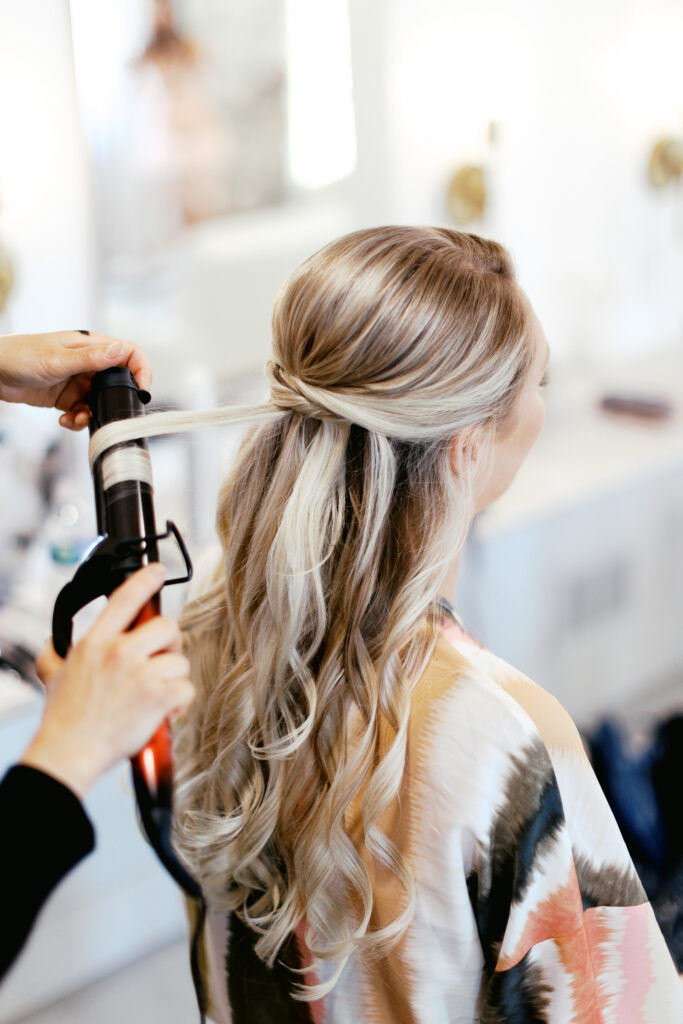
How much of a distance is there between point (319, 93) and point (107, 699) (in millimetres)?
1773

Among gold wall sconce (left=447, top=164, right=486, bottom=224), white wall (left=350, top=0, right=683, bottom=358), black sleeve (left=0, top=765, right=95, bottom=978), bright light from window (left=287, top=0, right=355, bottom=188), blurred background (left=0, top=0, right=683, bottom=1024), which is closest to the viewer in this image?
black sleeve (left=0, top=765, right=95, bottom=978)

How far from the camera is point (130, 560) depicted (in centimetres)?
64

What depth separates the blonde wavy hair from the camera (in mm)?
767

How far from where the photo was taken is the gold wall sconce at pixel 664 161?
271 cm

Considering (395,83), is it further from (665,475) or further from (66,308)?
(665,475)

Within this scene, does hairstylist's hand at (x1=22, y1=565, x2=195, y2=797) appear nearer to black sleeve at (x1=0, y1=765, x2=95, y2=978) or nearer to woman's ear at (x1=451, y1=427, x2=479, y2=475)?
black sleeve at (x1=0, y1=765, x2=95, y2=978)

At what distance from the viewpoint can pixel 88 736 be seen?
532 millimetres

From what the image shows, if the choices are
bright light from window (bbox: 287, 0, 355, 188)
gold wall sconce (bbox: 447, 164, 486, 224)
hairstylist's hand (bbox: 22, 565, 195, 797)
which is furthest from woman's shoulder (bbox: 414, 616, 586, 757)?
gold wall sconce (bbox: 447, 164, 486, 224)

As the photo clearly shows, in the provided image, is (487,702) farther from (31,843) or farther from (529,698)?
(31,843)

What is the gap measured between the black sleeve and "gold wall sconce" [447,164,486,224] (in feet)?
6.63

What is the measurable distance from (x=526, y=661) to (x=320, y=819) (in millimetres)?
1447

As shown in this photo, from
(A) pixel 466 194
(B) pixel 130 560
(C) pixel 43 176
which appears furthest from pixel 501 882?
(A) pixel 466 194

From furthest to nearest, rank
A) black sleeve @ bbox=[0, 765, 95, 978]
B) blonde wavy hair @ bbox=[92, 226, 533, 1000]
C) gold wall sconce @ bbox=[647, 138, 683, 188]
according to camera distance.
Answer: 1. gold wall sconce @ bbox=[647, 138, 683, 188]
2. blonde wavy hair @ bbox=[92, 226, 533, 1000]
3. black sleeve @ bbox=[0, 765, 95, 978]

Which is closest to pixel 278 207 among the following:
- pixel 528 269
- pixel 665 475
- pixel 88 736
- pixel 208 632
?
pixel 528 269
